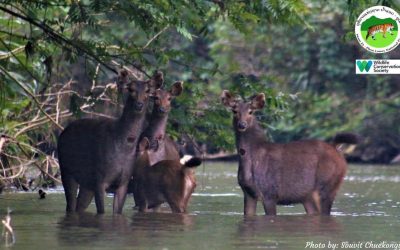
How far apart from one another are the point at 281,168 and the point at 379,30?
2674 mm

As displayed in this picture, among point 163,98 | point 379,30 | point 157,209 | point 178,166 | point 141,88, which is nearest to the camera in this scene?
point 141,88

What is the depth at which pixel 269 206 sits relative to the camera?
17.9m

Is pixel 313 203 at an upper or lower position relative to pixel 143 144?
lower

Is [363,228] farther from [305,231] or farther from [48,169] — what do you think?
[48,169]

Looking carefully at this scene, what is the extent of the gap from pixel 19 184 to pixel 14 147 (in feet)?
3.80

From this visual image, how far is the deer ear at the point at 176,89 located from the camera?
61.4 feet

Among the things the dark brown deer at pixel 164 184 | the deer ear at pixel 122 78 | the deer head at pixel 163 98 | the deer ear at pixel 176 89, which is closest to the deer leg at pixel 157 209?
the dark brown deer at pixel 164 184

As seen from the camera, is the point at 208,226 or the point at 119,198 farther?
the point at 119,198

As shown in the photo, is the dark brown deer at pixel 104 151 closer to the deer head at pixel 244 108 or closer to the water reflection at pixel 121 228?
the water reflection at pixel 121 228

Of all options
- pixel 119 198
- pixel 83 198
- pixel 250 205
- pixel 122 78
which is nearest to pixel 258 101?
pixel 250 205

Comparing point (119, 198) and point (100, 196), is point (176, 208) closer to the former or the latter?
point (119, 198)

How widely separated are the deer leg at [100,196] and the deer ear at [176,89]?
1791 millimetres

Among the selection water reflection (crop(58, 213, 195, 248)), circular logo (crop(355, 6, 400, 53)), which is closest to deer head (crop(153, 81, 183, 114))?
water reflection (crop(58, 213, 195, 248))

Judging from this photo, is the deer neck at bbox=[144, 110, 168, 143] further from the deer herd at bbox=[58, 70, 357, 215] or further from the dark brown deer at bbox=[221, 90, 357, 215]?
the dark brown deer at bbox=[221, 90, 357, 215]
